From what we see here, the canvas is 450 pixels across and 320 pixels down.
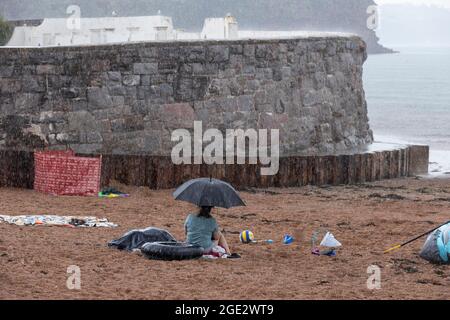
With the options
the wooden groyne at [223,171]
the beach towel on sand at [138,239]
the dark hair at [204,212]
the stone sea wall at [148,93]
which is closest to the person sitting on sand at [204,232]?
the dark hair at [204,212]

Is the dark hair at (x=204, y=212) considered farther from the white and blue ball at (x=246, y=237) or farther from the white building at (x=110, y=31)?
the white building at (x=110, y=31)

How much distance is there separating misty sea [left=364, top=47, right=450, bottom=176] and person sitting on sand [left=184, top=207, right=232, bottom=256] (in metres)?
14.3

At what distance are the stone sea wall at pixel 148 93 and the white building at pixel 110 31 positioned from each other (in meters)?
7.65

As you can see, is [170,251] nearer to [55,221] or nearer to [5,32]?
[55,221]

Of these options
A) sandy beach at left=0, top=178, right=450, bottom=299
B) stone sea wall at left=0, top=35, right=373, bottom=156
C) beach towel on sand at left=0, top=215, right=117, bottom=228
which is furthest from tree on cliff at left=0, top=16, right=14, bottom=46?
beach towel on sand at left=0, top=215, right=117, bottom=228

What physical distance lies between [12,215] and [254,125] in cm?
665

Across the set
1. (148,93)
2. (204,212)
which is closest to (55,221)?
(204,212)

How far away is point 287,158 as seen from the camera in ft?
62.5

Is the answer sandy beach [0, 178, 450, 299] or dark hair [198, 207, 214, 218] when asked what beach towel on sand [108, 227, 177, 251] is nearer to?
sandy beach [0, 178, 450, 299]

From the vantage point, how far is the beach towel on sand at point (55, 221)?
44.7 feet

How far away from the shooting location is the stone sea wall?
18.4 meters

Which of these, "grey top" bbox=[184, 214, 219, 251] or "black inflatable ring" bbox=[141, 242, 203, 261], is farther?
"grey top" bbox=[184, 214, 219, 251]
